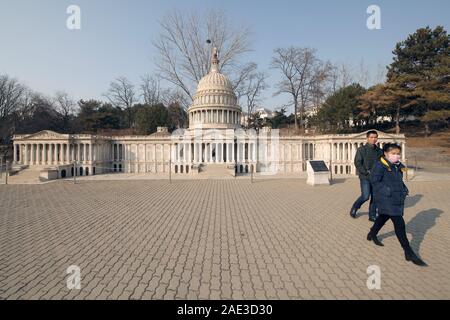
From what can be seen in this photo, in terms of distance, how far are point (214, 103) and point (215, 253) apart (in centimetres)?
4228

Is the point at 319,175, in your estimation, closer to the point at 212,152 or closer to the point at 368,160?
the point at 368,160

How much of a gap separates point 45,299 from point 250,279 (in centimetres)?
353

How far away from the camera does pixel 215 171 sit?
2997 centimetres

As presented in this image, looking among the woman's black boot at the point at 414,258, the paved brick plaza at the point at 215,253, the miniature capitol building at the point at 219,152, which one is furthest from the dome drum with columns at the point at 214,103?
the woman's black boot at the point at 414,258

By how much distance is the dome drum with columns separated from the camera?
45.4m

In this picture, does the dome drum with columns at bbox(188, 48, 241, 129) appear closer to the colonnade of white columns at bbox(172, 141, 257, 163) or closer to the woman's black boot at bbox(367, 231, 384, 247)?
the colonnade of white columns at bbox(172, 141, 257, 163)

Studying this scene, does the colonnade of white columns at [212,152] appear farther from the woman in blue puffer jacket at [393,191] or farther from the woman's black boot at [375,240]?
the woman in blue puffer jacket at [393,191]

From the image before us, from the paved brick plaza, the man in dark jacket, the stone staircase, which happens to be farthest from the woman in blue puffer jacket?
the stone staircase

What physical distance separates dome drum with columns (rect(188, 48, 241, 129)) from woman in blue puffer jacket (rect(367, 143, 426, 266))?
40533 millimetres

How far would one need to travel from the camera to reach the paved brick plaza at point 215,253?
405 centimetres

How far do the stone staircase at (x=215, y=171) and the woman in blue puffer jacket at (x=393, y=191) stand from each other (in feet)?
70.9

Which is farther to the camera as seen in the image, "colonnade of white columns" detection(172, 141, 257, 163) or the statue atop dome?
the statue atop dome

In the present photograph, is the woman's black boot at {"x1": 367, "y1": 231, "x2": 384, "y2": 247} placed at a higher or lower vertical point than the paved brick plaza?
higher
